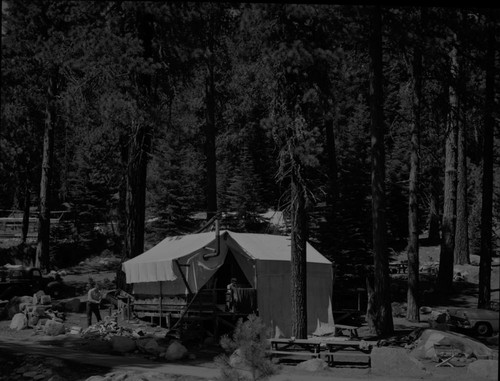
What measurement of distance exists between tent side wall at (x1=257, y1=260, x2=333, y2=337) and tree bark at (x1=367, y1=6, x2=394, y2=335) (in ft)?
6.06

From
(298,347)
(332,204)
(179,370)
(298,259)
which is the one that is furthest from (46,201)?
(179,370)

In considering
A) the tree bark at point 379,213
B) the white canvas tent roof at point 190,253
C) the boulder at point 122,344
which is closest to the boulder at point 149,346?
the boulder at point 122,344

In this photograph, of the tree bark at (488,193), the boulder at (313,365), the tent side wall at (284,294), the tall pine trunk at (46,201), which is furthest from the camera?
the tall pine trunk at (46,201)

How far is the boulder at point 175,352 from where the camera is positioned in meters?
14.1

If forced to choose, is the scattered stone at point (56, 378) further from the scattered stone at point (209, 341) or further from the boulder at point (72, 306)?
the boulder at point (72, 306)

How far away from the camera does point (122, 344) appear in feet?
49.2

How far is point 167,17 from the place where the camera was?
59.0 ft

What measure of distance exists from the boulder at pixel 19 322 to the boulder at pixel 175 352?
622cm

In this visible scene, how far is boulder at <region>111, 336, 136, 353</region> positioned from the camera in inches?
588

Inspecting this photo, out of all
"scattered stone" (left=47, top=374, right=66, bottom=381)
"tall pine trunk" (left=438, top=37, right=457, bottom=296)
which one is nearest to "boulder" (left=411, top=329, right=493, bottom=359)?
"scattered stone" (left=47, top=374, right=66, bottom=381)

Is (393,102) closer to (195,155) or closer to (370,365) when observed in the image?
(195,155)

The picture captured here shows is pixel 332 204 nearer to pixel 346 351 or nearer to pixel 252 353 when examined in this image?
pixel 346 351

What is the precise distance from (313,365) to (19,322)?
9866 mm

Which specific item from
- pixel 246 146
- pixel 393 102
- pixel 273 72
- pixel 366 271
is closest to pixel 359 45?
pixel 273 72
